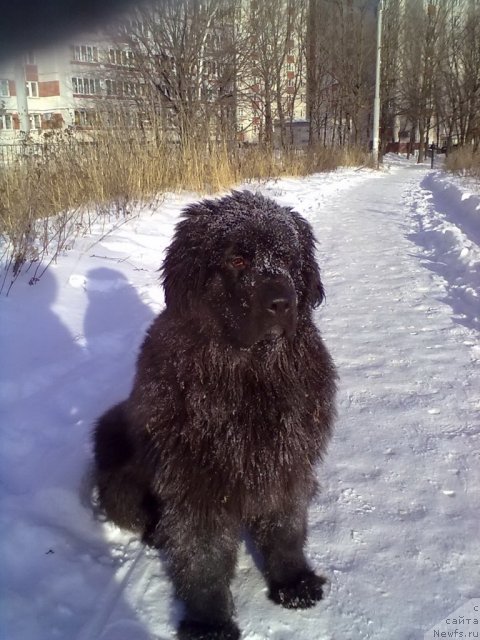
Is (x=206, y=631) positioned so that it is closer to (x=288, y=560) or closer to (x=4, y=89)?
(x=288, y=560)

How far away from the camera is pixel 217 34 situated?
14.3m

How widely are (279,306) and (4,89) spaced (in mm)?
1416

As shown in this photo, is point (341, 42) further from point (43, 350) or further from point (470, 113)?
point (43, 350)

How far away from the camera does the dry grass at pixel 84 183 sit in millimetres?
5180

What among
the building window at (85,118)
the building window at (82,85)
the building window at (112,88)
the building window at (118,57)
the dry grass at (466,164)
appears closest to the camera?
the building window at (82,85)

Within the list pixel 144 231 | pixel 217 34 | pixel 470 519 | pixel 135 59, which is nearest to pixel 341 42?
pixel 217 34

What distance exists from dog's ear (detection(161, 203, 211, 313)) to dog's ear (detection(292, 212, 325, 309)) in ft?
1.42

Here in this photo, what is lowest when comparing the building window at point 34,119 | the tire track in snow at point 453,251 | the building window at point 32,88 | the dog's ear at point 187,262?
the tire track in snow at point 453,251

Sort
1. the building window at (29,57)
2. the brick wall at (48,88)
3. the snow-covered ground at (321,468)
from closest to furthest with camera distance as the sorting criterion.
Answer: the building window at (29,57) → the snow-covered ground at (321,468) → the brick wall at (48,88)

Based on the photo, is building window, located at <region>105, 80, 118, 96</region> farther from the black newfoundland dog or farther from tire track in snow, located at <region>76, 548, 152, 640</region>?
tire track in snow, located at <region>76, 548, 152, 640</region>

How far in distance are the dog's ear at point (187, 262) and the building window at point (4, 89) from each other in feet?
2.74

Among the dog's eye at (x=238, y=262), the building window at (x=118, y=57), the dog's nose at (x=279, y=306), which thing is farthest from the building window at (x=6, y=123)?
the dog's nose at (x=279, y=306)

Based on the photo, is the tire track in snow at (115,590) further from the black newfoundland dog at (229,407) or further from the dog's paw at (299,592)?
the dog's paw at (299,592)

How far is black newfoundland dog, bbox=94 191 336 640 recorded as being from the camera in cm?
192
